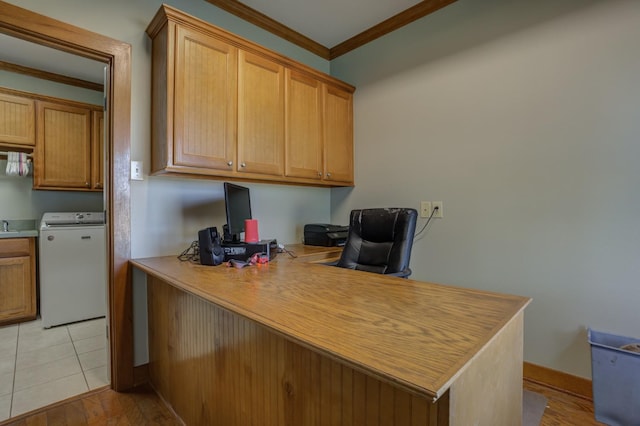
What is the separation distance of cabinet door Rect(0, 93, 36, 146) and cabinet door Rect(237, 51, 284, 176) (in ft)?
8.18

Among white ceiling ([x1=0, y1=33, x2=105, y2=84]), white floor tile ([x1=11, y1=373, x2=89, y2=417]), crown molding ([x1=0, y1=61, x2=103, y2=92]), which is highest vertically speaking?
white ceiling ([x1=0, y1=33, x2=105, y2=84])

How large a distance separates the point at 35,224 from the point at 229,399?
135 inches

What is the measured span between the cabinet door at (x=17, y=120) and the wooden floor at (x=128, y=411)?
2.62 m

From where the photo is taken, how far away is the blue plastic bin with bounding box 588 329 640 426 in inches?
54.9

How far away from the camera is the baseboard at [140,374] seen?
1839 millimetres

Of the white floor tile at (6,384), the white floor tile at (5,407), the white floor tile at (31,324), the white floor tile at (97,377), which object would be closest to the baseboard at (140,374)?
the white floor tile at (97,377)

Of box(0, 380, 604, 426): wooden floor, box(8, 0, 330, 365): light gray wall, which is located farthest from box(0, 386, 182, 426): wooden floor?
box(8, 0, 330, 365): light gray wall

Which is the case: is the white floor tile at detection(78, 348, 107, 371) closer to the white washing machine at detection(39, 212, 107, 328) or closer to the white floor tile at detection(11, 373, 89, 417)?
the white floor tile at detection(11, 373, 89, 417)

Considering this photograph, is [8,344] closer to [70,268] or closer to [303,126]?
[70,268]

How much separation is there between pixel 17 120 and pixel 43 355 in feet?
7.33

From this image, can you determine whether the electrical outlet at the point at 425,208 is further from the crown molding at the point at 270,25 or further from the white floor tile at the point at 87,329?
the white floor tile at the point at 87,329

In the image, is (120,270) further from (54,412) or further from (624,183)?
(624,183)

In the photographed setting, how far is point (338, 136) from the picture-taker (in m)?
2.74

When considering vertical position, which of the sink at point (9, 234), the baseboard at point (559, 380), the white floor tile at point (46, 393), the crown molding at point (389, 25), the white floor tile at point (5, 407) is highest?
the crown molding at point (389, 25)
